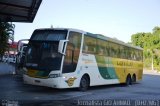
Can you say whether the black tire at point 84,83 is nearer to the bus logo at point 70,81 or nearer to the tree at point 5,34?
the bus logo at point 70,81

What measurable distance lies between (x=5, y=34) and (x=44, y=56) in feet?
38.8

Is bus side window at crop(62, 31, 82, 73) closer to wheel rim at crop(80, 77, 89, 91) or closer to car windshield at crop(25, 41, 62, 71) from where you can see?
car windshield at crop(25, 41, 62, 71)

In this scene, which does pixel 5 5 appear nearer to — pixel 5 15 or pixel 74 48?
pixel 5 15

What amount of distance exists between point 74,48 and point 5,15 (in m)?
14.1

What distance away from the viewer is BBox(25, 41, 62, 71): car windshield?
16188 mm

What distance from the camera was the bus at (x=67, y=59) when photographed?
1619cm

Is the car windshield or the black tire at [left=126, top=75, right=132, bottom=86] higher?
the car windshield

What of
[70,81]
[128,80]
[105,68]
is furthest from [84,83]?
[128,80]

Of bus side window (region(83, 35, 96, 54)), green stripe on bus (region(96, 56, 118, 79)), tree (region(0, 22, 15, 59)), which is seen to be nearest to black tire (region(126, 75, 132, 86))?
green stripe on bus (region(96, 56, 118, 79))

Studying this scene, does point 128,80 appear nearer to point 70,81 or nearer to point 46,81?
point 70,81

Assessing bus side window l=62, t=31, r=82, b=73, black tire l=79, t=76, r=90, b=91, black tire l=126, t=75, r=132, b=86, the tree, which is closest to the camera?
bus side window l=62, t=31, r=82, b=73

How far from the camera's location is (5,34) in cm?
2741

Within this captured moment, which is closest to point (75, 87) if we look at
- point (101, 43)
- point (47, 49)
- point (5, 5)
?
point (47, 49)

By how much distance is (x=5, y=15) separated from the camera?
29.8m
